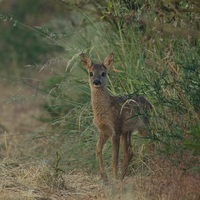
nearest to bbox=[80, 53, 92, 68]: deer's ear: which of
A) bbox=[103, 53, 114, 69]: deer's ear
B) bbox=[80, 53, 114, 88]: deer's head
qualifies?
bbox=[80, 53, 114, 88]: deer's head

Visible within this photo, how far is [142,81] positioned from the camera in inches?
396

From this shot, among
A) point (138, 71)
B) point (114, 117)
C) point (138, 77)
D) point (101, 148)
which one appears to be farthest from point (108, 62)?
point (101, 148)

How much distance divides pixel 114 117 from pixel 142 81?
695 millimetres

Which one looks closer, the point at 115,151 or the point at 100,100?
the point at 115,151

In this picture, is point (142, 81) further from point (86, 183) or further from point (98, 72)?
point (86, 183)

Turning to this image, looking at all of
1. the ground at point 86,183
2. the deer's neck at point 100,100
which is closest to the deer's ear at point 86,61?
the deer's neck at point 100,100

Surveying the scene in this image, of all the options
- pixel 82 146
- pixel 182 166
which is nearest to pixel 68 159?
pixel 82 146

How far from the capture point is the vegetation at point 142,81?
8.38 metres

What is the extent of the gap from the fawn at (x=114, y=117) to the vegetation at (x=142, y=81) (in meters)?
0.19

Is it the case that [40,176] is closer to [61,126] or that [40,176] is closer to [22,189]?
[22,189]

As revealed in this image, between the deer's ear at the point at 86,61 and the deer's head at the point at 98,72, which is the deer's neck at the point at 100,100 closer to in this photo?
the deer's head at the point at 98,72

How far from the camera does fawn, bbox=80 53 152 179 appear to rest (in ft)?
31.1

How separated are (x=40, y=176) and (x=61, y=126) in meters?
2.39

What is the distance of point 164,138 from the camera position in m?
8.67
